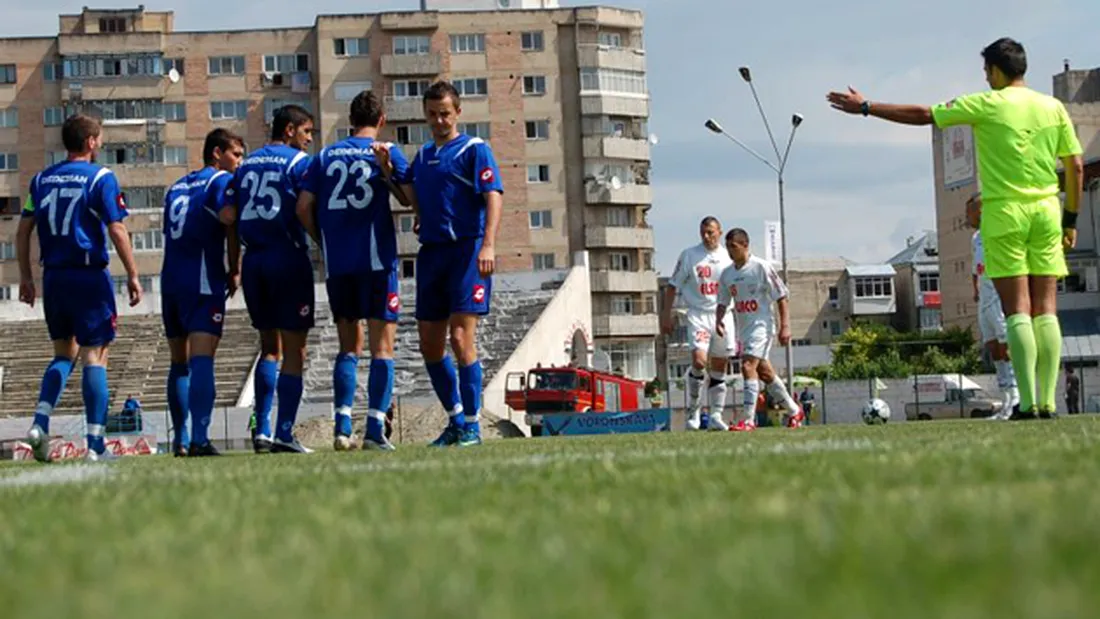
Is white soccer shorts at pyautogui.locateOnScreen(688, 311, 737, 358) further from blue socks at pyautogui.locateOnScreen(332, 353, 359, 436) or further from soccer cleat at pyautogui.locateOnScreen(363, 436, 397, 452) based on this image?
soccer cleat at pyautogui.locateOnScreen(363, 436, 397, 452)

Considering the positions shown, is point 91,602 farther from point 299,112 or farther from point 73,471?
point 299,112

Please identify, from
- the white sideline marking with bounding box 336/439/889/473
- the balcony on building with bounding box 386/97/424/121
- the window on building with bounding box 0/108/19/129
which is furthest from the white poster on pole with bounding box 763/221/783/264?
the white sideline marking with bounding box 336/439/889/473

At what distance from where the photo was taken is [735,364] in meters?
107

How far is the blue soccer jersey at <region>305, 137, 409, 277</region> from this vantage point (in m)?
11.6

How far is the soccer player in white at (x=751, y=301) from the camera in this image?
18375 mm

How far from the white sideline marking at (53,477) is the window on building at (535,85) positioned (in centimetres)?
8398

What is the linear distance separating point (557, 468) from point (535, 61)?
86.6 m

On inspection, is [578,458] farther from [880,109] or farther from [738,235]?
[738,235]

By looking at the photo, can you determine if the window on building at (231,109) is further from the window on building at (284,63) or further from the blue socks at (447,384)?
the blue socks at (447,384)

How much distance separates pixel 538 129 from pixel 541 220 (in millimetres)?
4854

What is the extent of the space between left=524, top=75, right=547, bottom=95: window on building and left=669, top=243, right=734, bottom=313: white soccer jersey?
72.4 metres

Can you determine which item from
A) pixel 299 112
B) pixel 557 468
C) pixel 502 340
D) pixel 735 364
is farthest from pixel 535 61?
pixel 557 468

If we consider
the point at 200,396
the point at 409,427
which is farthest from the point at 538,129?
the point at 200,396

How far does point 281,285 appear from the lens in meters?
12.0
